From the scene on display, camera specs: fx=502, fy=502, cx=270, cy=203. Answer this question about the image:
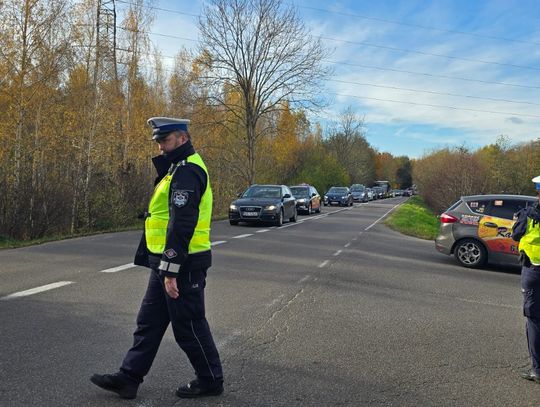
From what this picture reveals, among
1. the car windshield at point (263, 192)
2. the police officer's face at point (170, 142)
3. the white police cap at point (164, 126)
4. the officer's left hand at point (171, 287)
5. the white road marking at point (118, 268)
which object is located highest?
the white police cap at point (164, 126)

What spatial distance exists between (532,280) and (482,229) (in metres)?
6.84

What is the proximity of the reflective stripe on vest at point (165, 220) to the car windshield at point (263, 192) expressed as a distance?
16.3 m

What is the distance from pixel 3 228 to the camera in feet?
48.9

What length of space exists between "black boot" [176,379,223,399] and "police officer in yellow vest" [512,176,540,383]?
2.65m

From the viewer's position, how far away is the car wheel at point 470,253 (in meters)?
10.7

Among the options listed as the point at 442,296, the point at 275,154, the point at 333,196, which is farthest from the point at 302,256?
the point at 275,154

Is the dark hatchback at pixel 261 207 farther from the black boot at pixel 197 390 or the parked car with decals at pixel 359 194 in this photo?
Result: the parked car with decals at pixel 359 194

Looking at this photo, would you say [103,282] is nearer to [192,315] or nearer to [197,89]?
[192,315]

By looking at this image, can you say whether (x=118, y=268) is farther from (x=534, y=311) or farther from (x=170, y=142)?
(x=534, y=311)

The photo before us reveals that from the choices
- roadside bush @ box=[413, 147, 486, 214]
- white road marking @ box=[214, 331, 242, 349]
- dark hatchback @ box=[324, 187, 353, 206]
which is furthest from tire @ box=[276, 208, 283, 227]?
dark hatchback @ box=[324, 187, 353, 206]

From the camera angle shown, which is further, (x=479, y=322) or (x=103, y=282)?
(x=103, y=282)

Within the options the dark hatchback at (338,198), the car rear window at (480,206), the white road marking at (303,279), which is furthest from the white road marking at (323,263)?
the dark hatchback at (338,198)

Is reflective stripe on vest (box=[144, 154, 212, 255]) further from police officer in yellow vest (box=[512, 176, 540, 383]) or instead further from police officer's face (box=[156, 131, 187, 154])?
police officer in yellow vest (box=[512, 176, 540, 383])

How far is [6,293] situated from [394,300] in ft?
17.3
